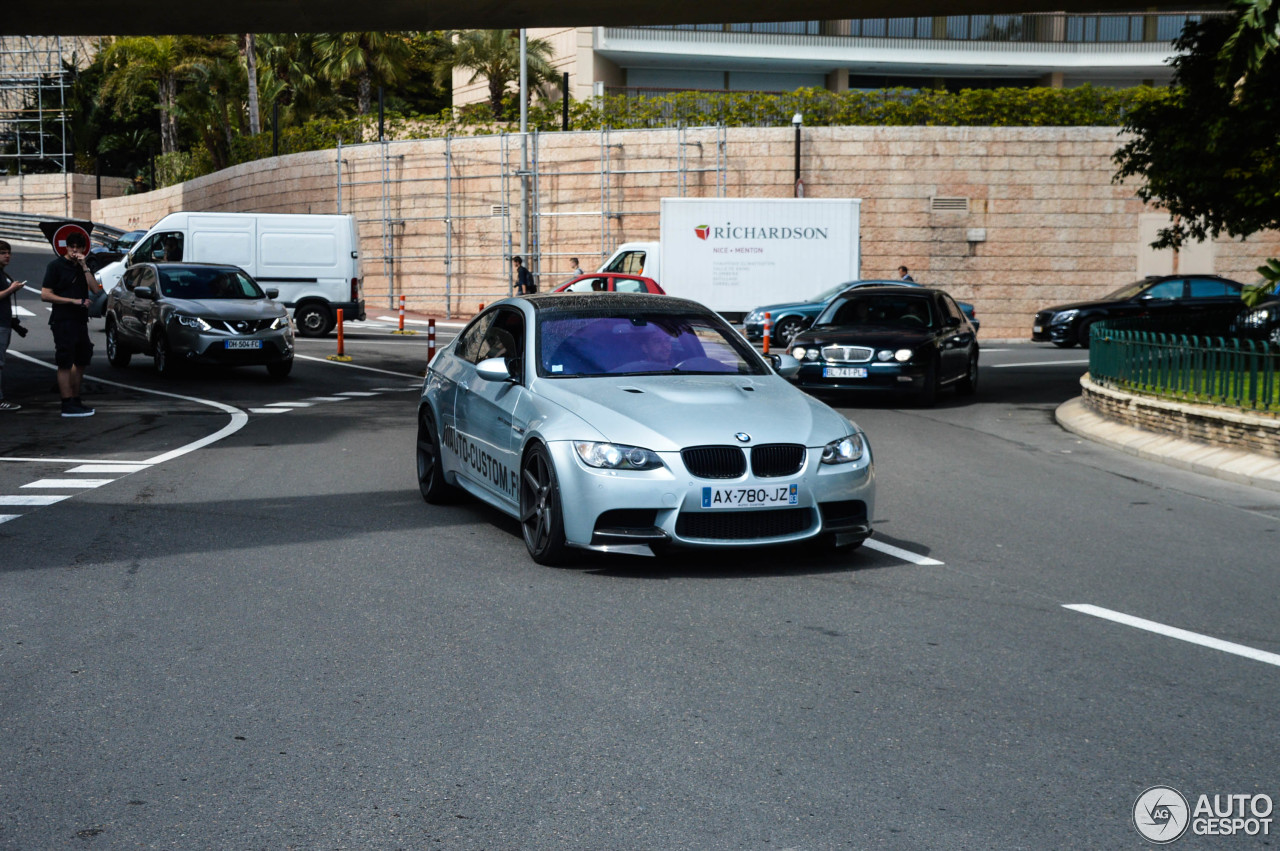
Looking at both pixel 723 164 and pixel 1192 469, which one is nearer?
pixel 1192 469

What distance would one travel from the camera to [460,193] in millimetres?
40125

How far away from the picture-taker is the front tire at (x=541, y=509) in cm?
724

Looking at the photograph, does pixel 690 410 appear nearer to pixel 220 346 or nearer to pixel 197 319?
pixel 220 346

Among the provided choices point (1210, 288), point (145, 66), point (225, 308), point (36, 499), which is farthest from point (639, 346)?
point (145, 66)

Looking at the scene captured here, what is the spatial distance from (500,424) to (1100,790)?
4.62 meters

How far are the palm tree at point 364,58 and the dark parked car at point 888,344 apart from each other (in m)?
36.7

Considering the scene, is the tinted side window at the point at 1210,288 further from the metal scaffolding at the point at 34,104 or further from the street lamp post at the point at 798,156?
the metal scaffolding at the point at 34,104

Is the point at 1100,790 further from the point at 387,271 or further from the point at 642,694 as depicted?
the point at 387,271

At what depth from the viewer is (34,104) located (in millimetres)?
78250

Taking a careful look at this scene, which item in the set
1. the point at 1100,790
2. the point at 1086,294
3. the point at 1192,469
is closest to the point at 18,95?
the point at 1086,294

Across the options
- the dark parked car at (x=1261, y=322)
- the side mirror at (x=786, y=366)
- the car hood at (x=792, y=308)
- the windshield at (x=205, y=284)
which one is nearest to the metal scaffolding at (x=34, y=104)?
the car hood at (x=792, y=308)

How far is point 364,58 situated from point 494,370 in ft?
151

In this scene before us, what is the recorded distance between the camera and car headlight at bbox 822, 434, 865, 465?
7320 millimetres

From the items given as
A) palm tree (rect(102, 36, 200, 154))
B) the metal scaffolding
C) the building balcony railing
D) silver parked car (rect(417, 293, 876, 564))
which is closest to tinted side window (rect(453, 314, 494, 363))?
silver parked car (rect(417, 293, 876, 564))
